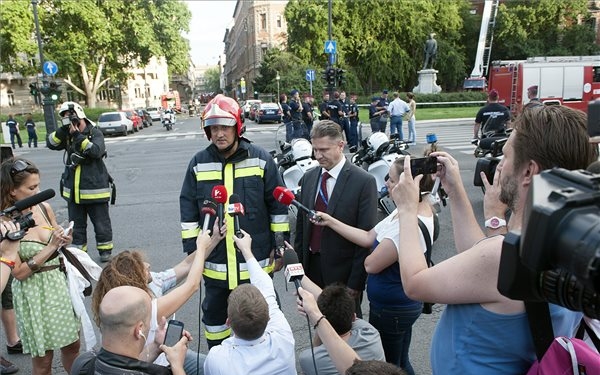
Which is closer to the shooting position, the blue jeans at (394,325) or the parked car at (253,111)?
the blue jeans at (394,325)

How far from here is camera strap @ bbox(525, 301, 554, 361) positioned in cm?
146

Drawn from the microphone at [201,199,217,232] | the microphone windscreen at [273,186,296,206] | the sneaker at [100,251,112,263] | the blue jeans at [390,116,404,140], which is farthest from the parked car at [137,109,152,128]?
the microphone at [201,199,217,232]

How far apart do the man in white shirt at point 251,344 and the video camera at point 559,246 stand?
57.6 inches

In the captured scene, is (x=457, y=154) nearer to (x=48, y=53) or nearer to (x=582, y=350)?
(x=582, y=350)

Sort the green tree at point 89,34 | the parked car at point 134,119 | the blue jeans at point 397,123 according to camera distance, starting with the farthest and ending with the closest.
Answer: the green tree at point 89,34, the parked car at point 134,119, the blue jeans at point 397,123

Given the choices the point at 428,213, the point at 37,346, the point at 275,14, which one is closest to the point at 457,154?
the point at 428,213

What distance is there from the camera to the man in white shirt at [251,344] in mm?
2285

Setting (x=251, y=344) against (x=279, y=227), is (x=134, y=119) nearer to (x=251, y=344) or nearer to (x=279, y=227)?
(x=279, y=227)

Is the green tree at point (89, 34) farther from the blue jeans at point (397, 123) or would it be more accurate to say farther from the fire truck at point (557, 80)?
the fire truck at point (557, 80)

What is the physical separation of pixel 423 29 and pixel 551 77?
83.3ft

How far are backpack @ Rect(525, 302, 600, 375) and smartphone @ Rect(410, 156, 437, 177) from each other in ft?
2.46

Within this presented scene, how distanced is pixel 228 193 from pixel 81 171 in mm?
3622

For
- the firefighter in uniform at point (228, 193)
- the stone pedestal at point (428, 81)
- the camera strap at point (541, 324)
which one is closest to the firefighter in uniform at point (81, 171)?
the firefighter in uniform at point (228, 193)

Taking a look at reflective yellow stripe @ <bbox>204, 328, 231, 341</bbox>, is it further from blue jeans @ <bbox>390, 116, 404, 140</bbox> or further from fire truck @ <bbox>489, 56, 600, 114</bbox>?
fire truck @ <bbox>489, 56, 600, 114</bbox>
